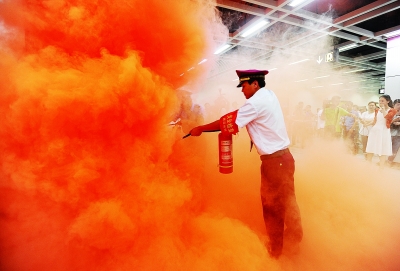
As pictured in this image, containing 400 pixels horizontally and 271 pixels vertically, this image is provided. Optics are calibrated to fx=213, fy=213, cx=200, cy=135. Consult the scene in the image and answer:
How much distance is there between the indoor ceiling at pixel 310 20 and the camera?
18.7 feet

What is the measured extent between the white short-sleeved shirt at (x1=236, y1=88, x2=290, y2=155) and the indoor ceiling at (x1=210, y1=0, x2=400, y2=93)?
4.37 meters

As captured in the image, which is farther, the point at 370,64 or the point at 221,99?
the point at 370,64

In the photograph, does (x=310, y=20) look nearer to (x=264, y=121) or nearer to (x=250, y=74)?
(x=250, y=74)

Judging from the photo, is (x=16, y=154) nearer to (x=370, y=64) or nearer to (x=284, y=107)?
(x=284, y=107)

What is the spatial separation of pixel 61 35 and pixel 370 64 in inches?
612

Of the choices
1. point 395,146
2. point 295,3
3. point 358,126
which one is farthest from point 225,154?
point 358,126

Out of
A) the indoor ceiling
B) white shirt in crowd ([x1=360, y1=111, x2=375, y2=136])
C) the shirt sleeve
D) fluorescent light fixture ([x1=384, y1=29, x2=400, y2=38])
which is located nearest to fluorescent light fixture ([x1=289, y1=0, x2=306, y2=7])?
the indoor ceiling

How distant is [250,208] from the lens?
3.27 metres

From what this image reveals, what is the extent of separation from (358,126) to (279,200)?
23.3 ft

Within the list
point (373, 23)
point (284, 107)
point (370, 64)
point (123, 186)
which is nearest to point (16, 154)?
point (123, 186)

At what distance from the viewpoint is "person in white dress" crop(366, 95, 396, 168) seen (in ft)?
18.6

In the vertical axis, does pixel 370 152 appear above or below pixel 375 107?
below

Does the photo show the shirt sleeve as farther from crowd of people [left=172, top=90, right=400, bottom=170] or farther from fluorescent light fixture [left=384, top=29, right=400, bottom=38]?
fluorescent light fixture [left=384, top=29, right=400, bottom=38]

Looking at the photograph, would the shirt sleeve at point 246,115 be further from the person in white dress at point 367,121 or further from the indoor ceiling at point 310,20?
the person in white dress at point 367,121
